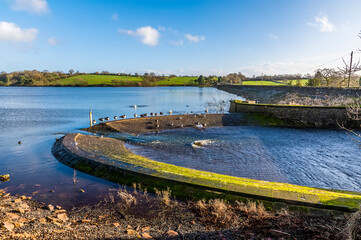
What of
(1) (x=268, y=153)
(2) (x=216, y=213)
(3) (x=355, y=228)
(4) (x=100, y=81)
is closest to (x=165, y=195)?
(2) (x=216, y=213)

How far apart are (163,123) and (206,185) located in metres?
19.1

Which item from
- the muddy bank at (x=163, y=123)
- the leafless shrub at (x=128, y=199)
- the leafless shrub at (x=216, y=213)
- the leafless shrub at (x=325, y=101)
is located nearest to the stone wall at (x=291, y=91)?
the leafless shrub at (x=325, y=101)

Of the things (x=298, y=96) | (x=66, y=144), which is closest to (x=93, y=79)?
(x=298, y=96)

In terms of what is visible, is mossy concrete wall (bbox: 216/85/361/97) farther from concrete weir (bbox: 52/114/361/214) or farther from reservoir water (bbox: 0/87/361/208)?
concrete weir (bbox: 52/114/361/214)

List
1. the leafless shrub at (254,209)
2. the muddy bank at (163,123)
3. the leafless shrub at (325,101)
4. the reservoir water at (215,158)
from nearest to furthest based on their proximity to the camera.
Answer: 1. the leafless shrub at (254,209)
2. the reservoir water at (215,158)
3. the muddy bank at (163,123)
4. the leafless shrub at (325,101)

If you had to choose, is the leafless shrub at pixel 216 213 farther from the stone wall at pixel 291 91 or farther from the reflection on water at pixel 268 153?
the stone wall at pixel 291 91

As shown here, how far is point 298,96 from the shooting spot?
4644 centimetres

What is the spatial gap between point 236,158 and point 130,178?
821 cm

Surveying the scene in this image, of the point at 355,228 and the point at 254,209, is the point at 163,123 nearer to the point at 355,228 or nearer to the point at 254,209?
the point at 254,209

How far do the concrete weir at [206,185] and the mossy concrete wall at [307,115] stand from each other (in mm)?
20852

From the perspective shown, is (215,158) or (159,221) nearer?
(159,221)

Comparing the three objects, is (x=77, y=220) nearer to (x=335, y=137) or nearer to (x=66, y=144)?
(x=66, y=144)

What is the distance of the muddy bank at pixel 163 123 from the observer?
83.2 ft

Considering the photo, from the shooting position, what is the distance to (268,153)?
680 inches
